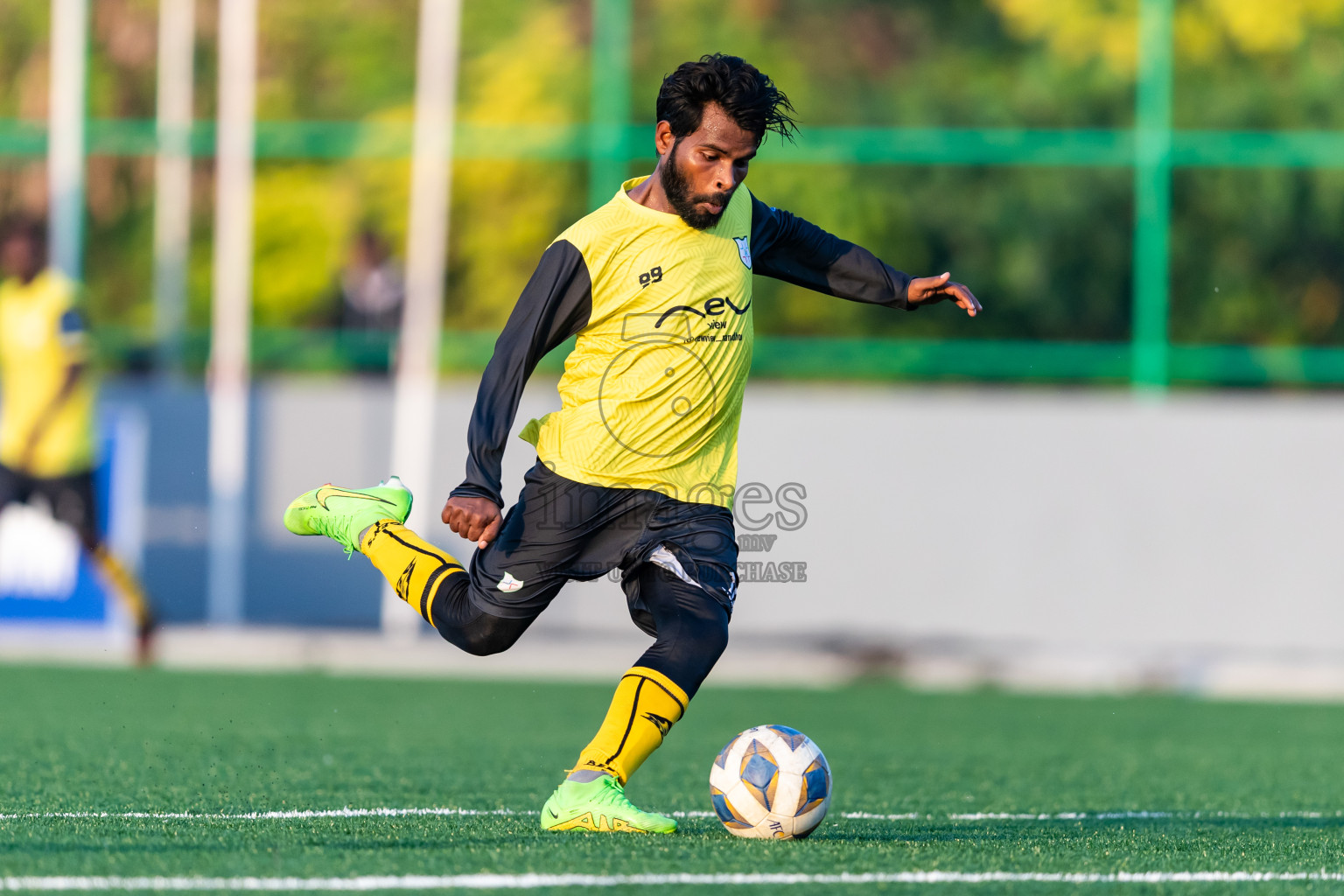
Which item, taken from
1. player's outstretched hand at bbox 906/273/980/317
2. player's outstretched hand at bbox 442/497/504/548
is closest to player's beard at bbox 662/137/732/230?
player's outstretched hand at bbox 906/273/980/317

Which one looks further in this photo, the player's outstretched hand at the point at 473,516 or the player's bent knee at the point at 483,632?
the player's bent knee at the point at 483,632

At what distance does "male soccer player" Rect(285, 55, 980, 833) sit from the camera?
4.99 m

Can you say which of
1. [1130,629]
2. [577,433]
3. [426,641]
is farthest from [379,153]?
[577,433]

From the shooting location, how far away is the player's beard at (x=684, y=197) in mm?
5086

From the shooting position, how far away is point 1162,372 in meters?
12.9

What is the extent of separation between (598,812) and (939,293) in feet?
5.92

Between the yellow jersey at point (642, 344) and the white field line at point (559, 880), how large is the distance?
4.28 feet

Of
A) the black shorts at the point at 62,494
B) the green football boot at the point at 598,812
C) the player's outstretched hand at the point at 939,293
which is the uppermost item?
the player's outstretched hand at the point at 939,293

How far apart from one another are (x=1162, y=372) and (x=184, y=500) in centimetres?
683

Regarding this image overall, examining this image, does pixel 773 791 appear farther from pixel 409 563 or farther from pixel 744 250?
pixel 744 250

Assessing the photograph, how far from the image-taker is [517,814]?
5.52 meters

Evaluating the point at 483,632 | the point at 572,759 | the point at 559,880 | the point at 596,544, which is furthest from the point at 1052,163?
the point at 559,880

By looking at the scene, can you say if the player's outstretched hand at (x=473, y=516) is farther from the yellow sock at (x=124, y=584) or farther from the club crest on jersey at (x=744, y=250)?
the yellow sock at (x=124, y=584)

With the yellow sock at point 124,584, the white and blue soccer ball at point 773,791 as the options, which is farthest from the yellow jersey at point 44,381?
the white and blue soccer ball at point 773,791
